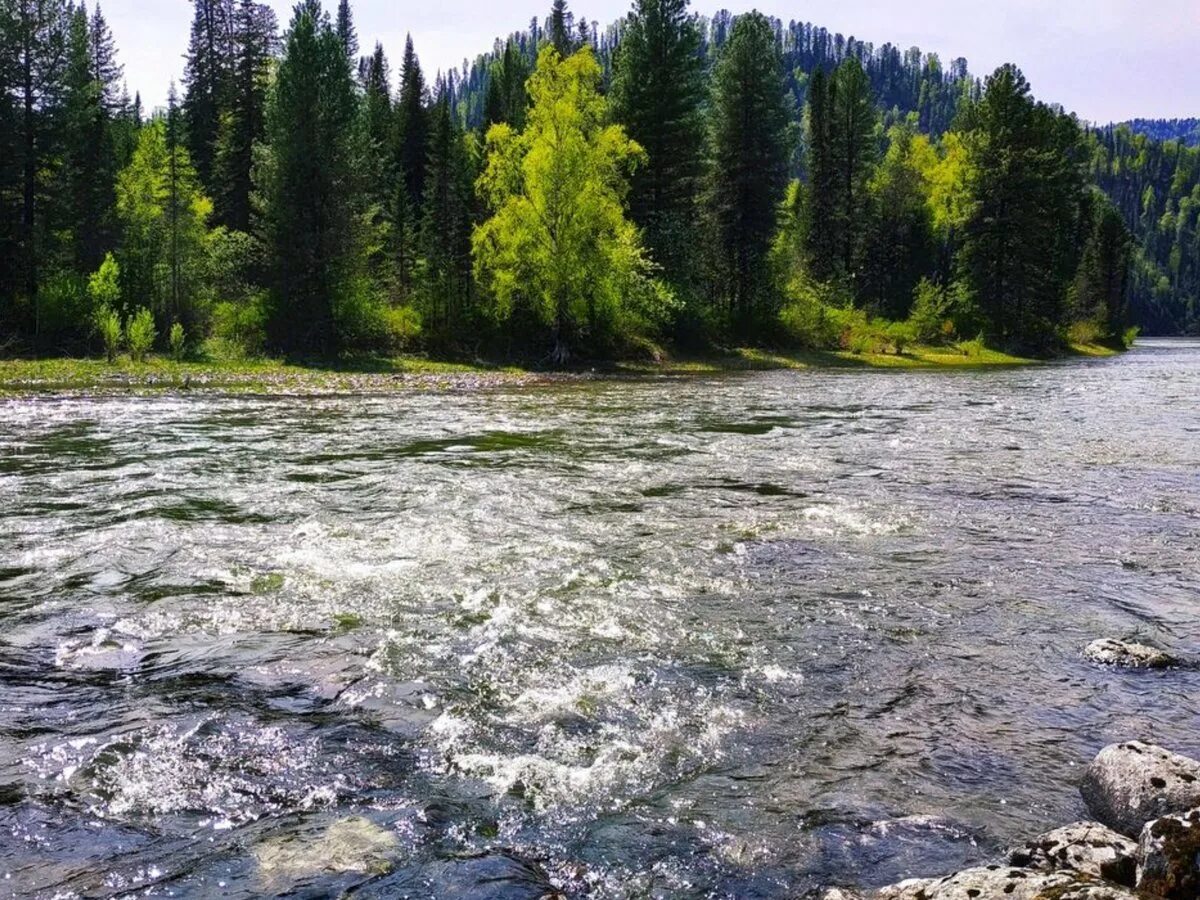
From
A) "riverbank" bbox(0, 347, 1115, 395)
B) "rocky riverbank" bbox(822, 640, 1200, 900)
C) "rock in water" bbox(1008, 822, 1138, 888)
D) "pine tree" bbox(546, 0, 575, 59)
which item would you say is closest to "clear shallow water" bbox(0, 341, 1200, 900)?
"rocky riverbank" bbox(822, 640, 1200, 900)

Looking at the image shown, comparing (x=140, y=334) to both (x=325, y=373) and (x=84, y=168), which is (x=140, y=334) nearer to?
(x=325, y=373)

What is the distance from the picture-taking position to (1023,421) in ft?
77.8

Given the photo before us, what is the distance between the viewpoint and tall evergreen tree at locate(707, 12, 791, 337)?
55.5 metres

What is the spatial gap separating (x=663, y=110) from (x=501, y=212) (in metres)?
17.1

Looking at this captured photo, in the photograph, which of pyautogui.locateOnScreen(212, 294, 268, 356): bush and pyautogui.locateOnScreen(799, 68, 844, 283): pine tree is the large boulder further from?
pyautogui.locateOnScreen(799, 68, 844, 283): pine tree

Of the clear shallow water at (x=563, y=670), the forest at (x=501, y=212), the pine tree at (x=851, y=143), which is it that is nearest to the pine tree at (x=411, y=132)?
the forest at (x=501, y=212)

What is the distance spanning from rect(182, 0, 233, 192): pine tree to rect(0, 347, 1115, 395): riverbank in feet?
105

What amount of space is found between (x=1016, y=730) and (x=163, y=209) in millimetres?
46582

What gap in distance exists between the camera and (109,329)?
3578 centimetres

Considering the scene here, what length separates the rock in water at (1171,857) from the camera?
12.1 feet

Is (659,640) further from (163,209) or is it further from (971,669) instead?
(163,209)

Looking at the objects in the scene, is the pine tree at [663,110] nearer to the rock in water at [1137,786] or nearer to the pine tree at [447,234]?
the pine tree at [447,234]

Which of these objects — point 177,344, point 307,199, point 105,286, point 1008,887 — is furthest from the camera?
point 307,199

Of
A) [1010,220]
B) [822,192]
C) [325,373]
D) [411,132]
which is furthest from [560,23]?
[325,373]
